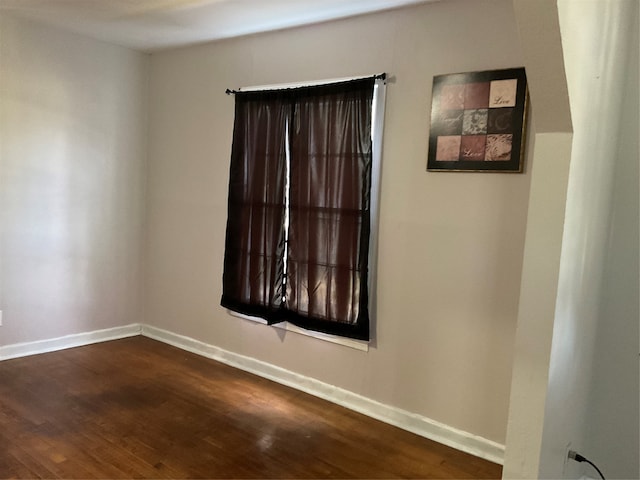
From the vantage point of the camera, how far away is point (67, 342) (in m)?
4.02

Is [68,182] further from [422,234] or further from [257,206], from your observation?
[422,234]

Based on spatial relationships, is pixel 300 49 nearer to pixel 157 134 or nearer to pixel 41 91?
pixel 157 134

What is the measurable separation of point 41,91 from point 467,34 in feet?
9.73

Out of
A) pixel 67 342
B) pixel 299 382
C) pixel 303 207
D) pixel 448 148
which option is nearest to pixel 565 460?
pixel 448 148

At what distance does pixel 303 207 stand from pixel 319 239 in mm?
238

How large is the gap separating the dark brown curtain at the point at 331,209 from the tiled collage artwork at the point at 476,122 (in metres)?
0.42

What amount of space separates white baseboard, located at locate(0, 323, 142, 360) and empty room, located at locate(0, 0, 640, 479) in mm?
15

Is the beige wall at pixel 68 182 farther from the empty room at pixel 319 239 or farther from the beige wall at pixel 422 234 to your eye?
the beige wall at pixel 422 234

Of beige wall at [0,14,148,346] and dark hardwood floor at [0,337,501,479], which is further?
beige wall at [0,14,148,346]

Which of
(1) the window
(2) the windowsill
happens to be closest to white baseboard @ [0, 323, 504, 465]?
(2) the windowsill

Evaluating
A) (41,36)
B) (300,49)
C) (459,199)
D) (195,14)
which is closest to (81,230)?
(41,36)

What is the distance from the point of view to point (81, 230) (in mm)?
4078

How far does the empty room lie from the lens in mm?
2045

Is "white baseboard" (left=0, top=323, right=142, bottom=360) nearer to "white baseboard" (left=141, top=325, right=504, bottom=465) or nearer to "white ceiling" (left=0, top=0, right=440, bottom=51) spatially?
"white baseboard" (left=141, top=325, right=504, bottom=465)
